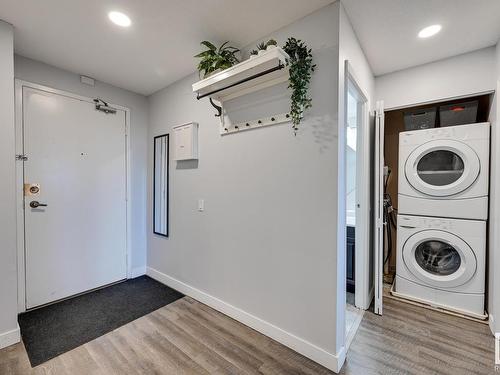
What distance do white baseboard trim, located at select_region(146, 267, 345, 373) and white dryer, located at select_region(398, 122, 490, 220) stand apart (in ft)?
5.81

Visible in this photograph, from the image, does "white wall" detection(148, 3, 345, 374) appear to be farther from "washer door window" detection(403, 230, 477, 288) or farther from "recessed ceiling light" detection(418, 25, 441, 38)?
"washer door window" detection(403, 230, 477, 288)

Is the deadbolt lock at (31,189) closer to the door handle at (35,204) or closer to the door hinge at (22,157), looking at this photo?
the door handle at (35,204)

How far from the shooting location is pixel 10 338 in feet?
6.06

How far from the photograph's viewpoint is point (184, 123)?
2719mm

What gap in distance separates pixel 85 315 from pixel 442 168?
3887 millimetres

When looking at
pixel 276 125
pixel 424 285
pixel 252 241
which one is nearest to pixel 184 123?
pixel 276 125

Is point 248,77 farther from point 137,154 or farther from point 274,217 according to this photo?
point 137,154

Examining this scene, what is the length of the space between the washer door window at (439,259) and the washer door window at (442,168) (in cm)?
46

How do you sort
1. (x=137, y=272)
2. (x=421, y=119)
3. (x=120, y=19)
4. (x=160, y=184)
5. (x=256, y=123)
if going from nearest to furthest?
(x=120, y=19), (x=256, y=123), (x=421, y=119), (x=160, y=184), (x=137, y=272)

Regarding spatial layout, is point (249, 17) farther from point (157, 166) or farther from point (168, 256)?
point (168, 256)

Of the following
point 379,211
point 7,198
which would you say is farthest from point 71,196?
point 379,211

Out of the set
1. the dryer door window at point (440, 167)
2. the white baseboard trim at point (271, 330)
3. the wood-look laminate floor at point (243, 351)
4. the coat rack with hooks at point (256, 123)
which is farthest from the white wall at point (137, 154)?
the dryer door window at point (440, 167)

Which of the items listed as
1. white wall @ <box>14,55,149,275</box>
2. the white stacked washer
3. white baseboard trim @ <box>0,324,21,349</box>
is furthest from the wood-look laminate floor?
white wall @ <box>14,55,149,275</box>

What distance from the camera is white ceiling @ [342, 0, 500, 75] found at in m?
1.61
